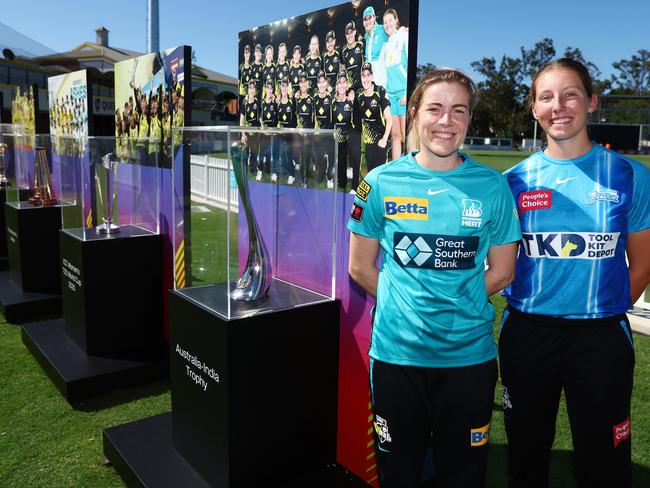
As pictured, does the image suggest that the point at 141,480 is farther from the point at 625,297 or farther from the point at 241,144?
the point at 625,297

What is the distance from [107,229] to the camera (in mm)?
4395

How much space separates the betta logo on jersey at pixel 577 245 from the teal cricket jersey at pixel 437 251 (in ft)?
0.52

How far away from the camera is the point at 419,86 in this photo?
193cm

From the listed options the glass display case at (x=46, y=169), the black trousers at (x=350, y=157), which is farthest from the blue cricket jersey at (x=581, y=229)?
the glass display case at (x=46, y=169)

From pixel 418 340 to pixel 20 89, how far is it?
1022cm

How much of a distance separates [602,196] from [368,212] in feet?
2.74

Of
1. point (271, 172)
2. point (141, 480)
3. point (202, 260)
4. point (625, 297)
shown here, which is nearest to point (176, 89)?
point (202, 260)

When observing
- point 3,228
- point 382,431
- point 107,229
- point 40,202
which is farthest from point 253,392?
point 3,228

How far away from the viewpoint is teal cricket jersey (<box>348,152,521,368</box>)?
1.87 metres

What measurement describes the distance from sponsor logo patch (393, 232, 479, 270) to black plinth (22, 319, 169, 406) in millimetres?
2889

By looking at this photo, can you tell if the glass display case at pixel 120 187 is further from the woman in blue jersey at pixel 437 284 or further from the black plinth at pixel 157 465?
the woman in blue jersey at pixel 437 284

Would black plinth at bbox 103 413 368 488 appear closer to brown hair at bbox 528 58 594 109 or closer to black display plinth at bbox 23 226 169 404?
black display plinth at bbox 23 226 169 404

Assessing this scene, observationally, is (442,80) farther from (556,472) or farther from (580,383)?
(556,472)

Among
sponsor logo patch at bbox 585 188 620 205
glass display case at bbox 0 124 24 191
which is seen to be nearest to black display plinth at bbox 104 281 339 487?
sponsor logo patch at bbox 585 188 620 205
